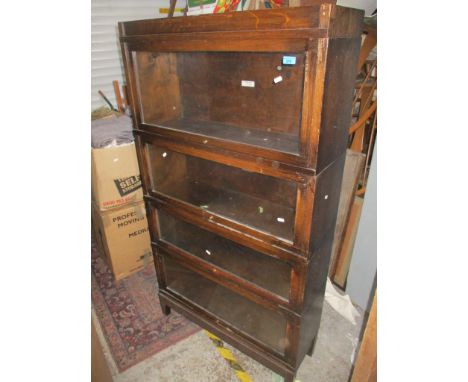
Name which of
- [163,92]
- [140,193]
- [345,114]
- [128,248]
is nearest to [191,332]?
[128,248]

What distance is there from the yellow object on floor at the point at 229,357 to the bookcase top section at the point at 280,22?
5.12 feet

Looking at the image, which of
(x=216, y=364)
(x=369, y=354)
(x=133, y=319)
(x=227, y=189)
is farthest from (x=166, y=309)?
(x=369, y=354)

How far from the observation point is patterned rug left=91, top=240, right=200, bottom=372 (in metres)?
1.73

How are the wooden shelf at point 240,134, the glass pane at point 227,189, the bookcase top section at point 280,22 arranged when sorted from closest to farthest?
1. the bookcase top section at point 280,22
2. the wooden shelf at point 240,134
3. the glass pane at point 227,189

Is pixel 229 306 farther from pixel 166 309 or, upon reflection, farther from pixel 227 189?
pixel 227 189

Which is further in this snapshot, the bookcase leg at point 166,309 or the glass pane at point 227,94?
the bookcase leg at point 166,309

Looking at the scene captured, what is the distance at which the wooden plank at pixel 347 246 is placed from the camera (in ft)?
6.21

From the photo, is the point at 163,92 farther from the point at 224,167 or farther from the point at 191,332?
the point at 191,332

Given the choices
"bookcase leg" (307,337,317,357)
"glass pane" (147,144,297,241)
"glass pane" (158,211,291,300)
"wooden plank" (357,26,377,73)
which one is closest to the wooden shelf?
"glass pane" (147,144,297,241)

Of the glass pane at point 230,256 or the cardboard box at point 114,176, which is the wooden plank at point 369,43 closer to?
the glass pane at point 230,256

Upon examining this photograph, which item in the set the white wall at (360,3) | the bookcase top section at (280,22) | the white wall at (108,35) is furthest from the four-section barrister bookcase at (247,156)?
the white wall at (108,35)

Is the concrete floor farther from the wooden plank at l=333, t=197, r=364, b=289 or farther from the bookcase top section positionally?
the bookcase top section

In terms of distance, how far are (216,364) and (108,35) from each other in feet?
7.62
